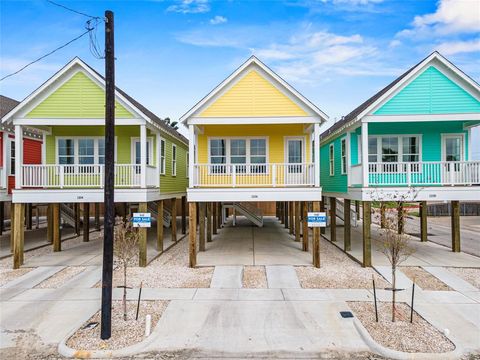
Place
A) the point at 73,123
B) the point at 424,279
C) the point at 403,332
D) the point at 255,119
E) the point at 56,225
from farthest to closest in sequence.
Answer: the point at 56,225 → the point at 73,123 → the point at 255,119 → the point at 424,279 → the point at 403,332

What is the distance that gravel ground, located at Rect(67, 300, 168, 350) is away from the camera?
6.59 m

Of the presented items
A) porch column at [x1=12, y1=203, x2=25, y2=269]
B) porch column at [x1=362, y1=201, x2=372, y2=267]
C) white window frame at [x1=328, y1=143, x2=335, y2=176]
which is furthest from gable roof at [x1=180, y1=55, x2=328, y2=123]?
porch column at [x1=12, y1=203, x2=25, y2=269]

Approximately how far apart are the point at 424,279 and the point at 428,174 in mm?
5331

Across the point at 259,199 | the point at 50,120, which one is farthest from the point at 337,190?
the point at 50,120

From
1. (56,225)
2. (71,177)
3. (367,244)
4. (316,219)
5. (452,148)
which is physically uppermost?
(452,148)

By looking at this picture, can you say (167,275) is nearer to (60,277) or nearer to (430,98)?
(60,277)

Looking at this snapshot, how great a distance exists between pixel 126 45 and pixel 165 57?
34.3 ft

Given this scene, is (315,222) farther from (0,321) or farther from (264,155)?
(0,321)

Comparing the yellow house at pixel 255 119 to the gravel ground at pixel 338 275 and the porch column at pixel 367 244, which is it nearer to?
the porch column at pixel 367 244

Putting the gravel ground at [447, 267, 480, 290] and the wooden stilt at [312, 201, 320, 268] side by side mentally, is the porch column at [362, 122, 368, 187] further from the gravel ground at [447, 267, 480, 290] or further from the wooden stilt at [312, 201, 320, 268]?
the gravel ground at [447, 267, 480, 290]

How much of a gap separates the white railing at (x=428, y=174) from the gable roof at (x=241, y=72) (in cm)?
349

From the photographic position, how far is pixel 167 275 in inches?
466

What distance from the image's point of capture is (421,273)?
473 inches

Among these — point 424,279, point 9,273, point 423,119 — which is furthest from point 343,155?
Answer: point 9,273
